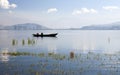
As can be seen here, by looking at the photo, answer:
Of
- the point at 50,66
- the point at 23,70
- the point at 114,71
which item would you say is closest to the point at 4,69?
the point at 23,70

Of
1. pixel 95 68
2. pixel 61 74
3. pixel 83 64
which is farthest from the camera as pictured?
pixel 83 64

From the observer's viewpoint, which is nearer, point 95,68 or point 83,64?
point 95,68

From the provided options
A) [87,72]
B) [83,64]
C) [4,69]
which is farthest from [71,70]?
[4,69]

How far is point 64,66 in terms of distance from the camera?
36.2 meters

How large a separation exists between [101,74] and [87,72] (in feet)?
5.71

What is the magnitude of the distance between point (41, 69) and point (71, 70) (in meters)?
3.54

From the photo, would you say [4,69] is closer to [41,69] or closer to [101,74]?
[41,69]

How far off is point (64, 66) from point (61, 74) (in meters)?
5.93

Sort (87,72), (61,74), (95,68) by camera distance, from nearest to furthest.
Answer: (61,74)
(87,72)
(95,68)

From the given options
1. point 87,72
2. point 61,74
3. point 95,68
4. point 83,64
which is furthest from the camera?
point 83,64

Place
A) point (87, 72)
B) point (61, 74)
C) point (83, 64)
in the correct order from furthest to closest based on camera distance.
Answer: point (83, 64) < point (87, 72) < point (61, 74)

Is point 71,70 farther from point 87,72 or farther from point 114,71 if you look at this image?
point 114,71

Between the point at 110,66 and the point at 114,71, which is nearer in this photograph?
the point at 114,71

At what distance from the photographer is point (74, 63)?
3891cm
